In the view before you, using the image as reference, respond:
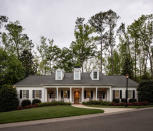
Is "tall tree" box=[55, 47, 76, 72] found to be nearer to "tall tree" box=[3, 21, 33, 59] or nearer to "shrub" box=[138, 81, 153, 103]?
"tall tree" box=[3, 21, 33, 59]

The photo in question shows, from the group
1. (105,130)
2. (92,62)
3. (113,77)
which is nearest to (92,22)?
(92,62)

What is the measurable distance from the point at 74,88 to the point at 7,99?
1055cm

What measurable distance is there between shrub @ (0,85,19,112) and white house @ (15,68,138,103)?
7.14 ft

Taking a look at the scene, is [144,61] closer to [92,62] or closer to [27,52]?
[92,62]

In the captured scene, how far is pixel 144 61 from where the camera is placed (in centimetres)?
3088

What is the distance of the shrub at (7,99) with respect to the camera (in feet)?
63.4

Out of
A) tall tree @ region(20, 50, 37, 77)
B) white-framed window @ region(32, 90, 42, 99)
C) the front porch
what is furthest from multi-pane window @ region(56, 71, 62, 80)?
tall tree @ region(20, 50, 37, 77)

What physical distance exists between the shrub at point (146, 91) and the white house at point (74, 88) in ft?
6.51

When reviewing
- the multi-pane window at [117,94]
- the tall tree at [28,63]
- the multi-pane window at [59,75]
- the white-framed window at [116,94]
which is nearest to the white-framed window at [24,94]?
the multi-pane window at [59,75]

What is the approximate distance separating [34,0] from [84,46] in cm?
1680

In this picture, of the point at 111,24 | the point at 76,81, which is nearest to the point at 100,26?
the point at 111,24

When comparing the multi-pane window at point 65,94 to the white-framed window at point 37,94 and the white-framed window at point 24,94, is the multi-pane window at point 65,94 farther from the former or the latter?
the white-framed window at point 24,94

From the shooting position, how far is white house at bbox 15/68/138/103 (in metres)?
22.1

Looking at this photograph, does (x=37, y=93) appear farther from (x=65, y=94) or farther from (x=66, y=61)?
(x=66, y=61)
